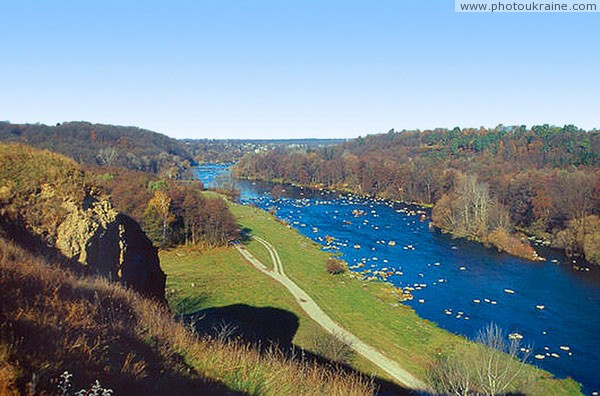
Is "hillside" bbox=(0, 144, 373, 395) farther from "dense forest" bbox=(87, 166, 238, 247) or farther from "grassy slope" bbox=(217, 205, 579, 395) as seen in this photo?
"dense forest" bbox=(87, 166, 238, 247)

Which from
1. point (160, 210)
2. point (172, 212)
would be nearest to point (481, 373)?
point (160, 210)

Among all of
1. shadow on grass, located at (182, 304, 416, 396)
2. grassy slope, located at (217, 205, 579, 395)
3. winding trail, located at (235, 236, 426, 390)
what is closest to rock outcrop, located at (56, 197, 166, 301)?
shadow on grass, located at (182, 304, 416, 396)

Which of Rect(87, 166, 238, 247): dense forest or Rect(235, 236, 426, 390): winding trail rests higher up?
Rect(87, 166, 238, 247): dense forest

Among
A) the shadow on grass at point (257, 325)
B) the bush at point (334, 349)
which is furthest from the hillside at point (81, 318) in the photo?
the bush at point (334, 349)

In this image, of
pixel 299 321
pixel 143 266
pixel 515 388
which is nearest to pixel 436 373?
pixel 515 388

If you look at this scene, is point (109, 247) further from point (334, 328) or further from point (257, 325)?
point (334, 328)

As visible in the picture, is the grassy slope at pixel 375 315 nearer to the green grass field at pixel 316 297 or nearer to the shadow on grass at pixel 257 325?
the green grass field at pixel 316 297
